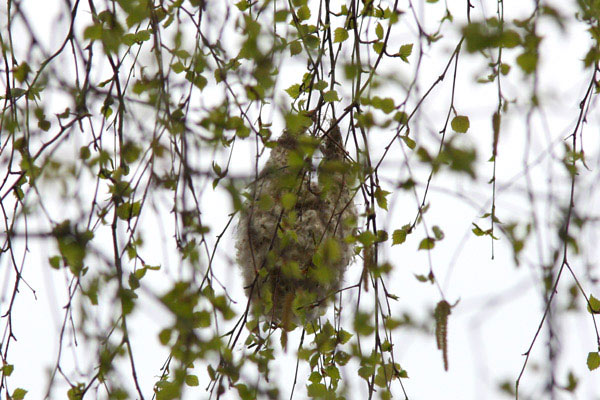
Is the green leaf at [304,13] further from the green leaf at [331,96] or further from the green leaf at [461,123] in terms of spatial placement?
the green leaf at [461,123]

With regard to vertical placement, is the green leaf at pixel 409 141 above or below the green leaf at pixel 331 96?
below

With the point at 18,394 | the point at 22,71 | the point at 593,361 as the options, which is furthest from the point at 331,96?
the point at 18,394

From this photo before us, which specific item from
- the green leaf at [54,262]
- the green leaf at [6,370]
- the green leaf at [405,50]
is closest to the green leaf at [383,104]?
the green leaf at [405,50]

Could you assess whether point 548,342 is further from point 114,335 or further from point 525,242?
point 114,335

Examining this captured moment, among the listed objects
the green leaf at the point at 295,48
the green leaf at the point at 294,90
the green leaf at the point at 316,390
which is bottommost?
the green leaf at the point at 316,390

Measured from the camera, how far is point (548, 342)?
0.82m

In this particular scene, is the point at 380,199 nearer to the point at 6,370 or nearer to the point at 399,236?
the point at 399,236

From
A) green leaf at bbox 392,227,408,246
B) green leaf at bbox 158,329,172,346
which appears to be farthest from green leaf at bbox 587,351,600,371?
green leaf at bbox 158,329,172,346

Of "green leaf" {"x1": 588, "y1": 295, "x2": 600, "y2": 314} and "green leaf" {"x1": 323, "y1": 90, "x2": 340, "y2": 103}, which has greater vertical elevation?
"green leaf" {"x1": 323, "y1": 90, "x2": 340, "y2": 103}

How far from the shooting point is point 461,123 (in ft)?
3.33

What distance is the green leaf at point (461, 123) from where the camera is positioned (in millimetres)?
1016

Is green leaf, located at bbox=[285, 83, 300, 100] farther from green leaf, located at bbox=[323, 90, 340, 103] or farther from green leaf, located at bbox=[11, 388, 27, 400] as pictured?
green leaf, located at bbox=[11, 388, 27, 400]

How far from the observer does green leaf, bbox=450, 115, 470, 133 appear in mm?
1016

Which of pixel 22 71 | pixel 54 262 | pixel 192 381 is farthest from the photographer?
pixel 192 381
